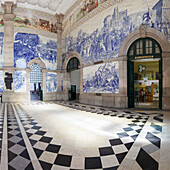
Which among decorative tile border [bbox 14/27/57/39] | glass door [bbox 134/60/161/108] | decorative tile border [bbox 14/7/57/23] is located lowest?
glass door [bbox 134/60/161/108]

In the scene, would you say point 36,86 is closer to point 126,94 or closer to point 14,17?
point 14,17

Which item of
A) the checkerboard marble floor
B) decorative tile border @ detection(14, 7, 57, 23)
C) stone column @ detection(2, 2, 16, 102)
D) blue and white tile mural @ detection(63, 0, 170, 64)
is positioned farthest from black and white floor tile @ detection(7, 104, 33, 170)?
decorative tile border @ detection(14, 7, 57, 23)

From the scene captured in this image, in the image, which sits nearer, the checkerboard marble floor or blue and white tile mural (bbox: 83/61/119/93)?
the checkerboard marble floor

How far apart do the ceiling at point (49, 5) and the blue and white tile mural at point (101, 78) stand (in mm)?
8120

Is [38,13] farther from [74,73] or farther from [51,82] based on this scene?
[74,73]

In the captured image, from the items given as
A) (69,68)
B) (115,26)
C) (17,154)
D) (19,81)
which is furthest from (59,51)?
(17,154)

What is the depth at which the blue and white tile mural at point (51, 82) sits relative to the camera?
15.4 metres

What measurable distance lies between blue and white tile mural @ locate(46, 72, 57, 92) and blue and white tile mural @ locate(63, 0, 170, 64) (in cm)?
504

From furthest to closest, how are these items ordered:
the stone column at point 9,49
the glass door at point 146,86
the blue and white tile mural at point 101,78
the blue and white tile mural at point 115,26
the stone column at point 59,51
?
the stone column at point 59,51, the stone column at point 9,49, the glass door at point 146,86, the blue and white tile mural at point 101,78, the blue and white tile mural at point 115,26

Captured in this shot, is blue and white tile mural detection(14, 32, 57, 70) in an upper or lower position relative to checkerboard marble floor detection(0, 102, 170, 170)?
upper

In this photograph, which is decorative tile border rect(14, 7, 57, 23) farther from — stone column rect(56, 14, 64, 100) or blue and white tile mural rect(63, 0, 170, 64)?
blue and white tile mural rect(63, 0, 170, 64)

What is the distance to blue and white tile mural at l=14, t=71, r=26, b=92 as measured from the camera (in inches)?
541

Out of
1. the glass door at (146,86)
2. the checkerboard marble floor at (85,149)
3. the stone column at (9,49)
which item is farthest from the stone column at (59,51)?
the checkerboard marble floor at (85,149)

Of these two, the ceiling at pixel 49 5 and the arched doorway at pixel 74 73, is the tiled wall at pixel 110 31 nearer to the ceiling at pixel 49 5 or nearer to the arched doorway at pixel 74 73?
the arched doorway at pixel 74 73
